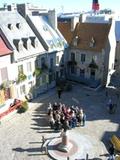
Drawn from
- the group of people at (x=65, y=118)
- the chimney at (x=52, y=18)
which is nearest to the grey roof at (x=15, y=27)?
the chimney at (x=52, y=18)

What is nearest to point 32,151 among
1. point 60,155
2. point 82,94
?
point 60,155

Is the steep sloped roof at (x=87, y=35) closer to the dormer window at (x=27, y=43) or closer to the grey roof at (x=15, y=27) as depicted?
the grey roof at (x=15, y=27)

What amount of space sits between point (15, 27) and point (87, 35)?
43.5ft

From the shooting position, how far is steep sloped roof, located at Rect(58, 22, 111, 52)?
38916 millimetres

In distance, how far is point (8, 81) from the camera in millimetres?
31172

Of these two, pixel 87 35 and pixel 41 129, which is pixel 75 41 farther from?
pixel 41 129

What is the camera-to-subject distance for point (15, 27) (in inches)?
1368

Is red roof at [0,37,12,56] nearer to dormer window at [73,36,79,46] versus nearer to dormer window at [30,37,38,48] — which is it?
dormer window at [30,37,38,48]

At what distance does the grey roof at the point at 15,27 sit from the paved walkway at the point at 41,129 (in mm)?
9480

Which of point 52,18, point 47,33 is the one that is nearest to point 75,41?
point 47,33

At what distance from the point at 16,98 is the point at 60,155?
13195mm

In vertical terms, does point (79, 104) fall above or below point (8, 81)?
below

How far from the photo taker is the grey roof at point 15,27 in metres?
32.9

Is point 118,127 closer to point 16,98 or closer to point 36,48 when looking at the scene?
point 16,98
